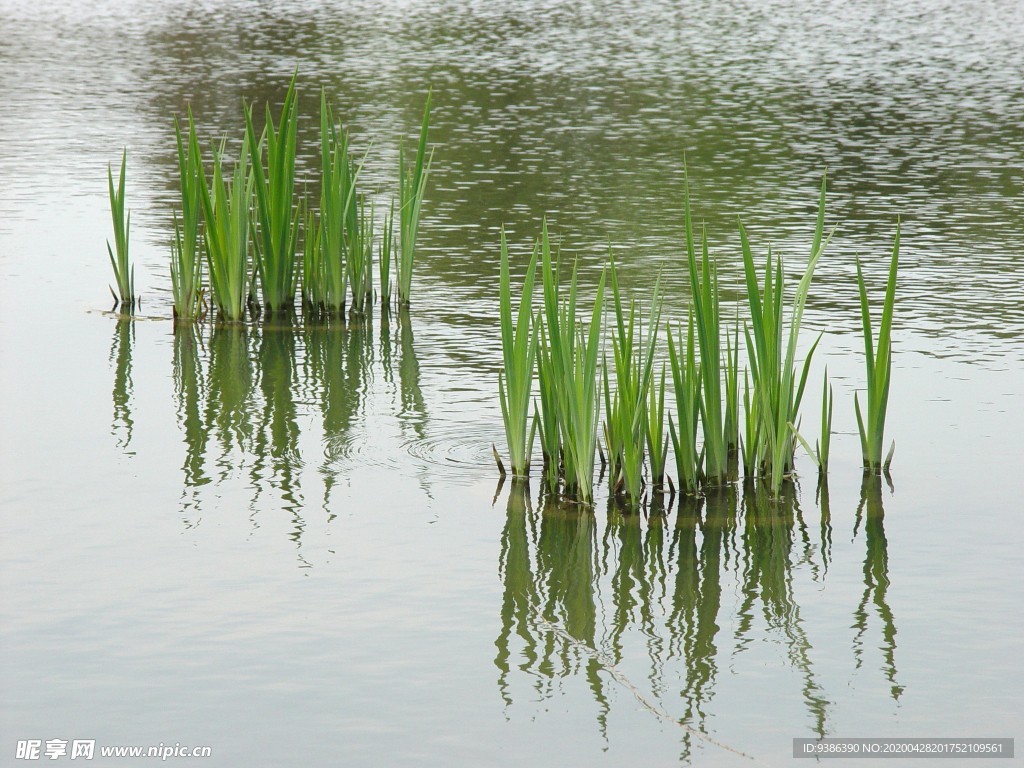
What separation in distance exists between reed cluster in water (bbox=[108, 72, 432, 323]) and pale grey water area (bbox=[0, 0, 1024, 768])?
0.28m

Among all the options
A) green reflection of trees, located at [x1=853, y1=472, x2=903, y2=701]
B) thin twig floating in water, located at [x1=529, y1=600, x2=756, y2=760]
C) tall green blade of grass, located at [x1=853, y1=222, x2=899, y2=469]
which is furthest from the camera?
tall green blade of grass, located at [x1=853, y1=222, x2=899, y2=469]

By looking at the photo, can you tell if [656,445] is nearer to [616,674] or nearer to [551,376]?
[551,376]

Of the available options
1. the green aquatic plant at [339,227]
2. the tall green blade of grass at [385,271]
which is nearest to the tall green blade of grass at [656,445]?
the green aquatic plant at [339,227]

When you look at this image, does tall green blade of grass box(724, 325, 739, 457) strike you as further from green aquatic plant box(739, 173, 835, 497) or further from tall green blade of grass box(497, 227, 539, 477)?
tall green blade of grass box(497, 227, 539, 477)

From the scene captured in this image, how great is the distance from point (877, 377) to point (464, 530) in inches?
71.0

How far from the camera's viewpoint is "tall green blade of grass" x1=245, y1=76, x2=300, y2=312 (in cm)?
707

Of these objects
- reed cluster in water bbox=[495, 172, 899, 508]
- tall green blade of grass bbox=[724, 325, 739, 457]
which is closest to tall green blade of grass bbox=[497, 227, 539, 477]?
reed cluster in water bbox=[495, 172, 899, 508]

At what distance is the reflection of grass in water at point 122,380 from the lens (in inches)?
236

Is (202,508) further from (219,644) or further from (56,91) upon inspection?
(56,91)

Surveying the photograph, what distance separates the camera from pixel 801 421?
613 centimetres

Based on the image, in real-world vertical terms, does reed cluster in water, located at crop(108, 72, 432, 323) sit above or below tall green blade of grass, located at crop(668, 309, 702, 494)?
above

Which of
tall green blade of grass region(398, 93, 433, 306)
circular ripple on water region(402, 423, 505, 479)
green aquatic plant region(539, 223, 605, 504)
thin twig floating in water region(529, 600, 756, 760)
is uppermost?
tall green blade of grass region(398, 93, 433, 306)

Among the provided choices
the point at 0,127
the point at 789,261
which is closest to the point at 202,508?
the point at 789,261

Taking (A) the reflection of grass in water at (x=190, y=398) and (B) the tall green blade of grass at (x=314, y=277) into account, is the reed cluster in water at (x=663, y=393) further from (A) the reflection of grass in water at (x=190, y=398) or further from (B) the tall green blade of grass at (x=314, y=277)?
(B) the tall green blade of grass at (x=314, y=277)
